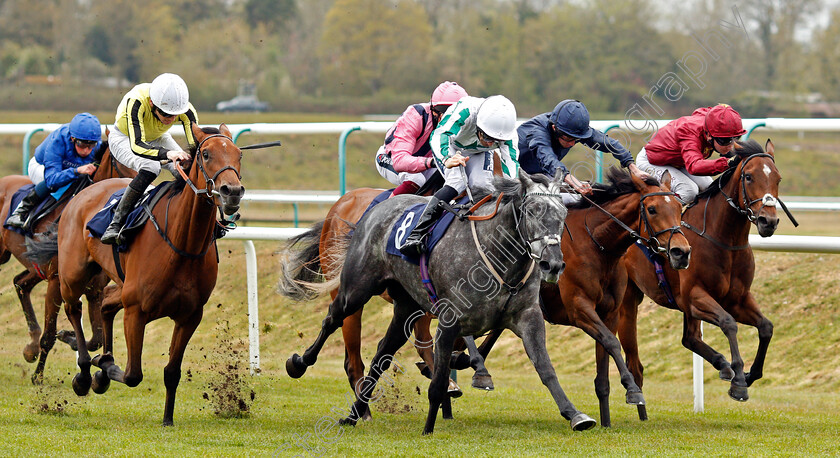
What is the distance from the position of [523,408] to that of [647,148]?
2.10 meters

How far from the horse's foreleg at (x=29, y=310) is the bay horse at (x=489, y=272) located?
139 inches

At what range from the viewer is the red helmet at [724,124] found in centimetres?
696

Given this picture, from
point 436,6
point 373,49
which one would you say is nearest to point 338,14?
point 373,49

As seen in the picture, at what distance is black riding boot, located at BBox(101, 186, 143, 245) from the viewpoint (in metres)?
6.51

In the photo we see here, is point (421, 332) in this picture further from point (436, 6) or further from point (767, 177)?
point (436, 6)

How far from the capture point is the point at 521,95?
36406mm

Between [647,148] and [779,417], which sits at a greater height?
[647,148]

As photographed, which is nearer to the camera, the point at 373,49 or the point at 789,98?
the point at 789,98

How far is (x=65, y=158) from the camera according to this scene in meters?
8.30

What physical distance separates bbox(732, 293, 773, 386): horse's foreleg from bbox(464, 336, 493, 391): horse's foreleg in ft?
5.47

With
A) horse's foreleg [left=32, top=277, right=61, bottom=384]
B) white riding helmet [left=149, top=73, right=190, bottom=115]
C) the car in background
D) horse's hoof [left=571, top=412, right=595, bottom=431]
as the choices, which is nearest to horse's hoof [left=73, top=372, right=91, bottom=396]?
horse's foreleg [left=32, top=277, right=61, bottom=384]

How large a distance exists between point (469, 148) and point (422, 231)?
67cm

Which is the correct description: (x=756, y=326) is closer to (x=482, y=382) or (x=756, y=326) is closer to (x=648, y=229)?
(x=648, y=229)

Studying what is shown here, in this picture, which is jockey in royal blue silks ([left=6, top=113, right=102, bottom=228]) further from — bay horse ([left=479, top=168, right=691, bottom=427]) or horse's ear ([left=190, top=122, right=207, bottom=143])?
bay horse ([left=479, top=168, right=691, bottom=427])
